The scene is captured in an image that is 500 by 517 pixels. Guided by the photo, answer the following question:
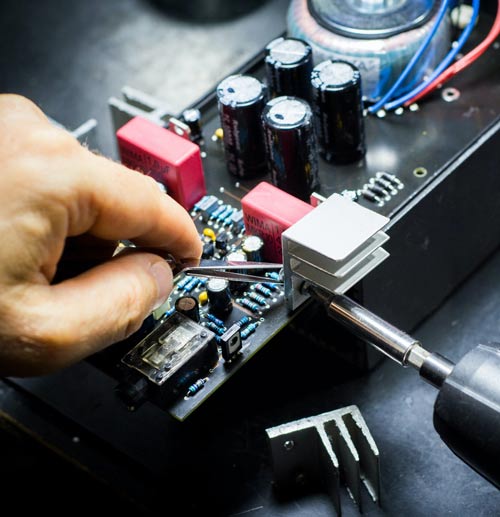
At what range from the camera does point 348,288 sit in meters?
1.25

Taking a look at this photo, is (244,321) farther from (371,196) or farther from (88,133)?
(88,133)

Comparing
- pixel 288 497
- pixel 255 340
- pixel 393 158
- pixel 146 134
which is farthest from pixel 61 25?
pixel 288 497

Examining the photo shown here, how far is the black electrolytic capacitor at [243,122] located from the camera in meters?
1.43

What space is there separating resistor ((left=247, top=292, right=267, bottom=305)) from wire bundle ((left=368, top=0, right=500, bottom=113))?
16.5 inches

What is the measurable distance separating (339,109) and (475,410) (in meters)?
0.55

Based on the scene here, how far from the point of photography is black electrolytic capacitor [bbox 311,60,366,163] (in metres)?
1.40

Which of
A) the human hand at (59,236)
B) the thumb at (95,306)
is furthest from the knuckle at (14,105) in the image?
the thumb at (95,306)

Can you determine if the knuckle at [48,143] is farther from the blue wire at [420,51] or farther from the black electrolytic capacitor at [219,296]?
the blue wire at [420,51]

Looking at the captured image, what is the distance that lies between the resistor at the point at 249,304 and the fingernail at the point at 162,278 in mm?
175

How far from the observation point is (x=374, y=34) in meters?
1.53

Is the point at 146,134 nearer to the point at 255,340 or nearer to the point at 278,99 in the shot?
the point at 278,99

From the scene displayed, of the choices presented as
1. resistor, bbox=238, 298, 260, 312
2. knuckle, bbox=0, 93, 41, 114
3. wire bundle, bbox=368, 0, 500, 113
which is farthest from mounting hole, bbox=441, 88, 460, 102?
knuckle, bbox=0, 93, 41, 114

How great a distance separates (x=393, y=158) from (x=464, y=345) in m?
0.32

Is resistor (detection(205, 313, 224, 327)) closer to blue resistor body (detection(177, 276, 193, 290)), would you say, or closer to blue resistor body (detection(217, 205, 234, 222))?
blue resistor body (detection(177, 276, 193, 290))
